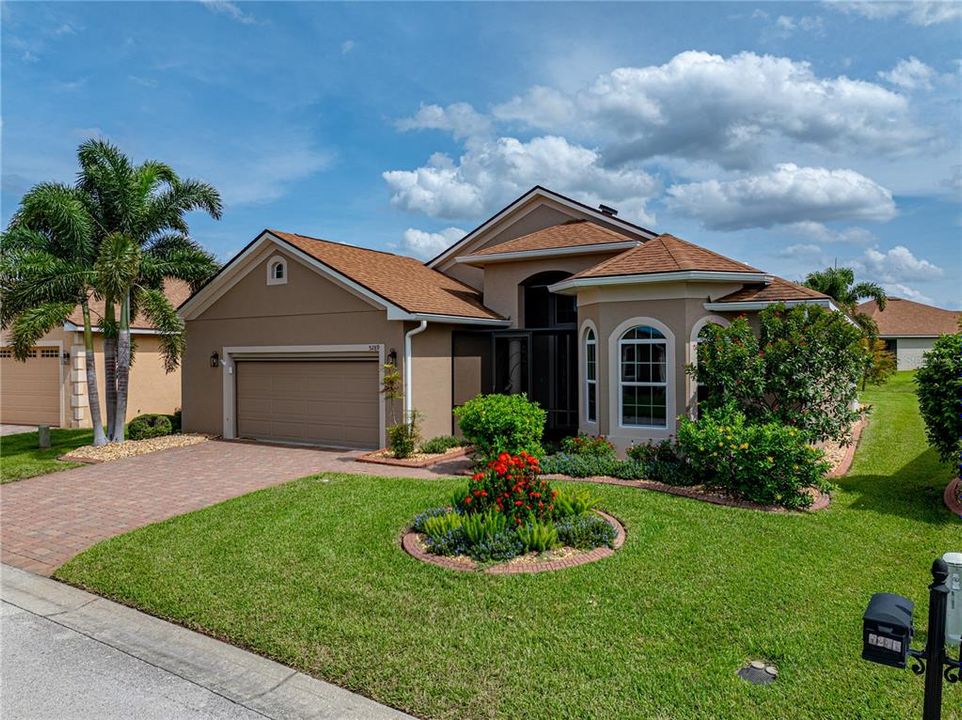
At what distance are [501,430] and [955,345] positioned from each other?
7.24 metres

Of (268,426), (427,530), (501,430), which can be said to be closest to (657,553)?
(427,530)

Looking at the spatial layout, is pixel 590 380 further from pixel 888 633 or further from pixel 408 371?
pixel 888 633

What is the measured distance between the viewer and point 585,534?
23.7ft

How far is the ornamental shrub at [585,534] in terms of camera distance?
7.16m

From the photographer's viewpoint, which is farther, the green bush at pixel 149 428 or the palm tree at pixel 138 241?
the green bush at pixel 149 428

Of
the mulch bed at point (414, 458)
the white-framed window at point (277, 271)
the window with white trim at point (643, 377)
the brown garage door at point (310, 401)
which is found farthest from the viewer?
the white-framed window at point (277, 271)

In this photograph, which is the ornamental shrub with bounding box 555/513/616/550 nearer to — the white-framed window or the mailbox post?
the mailbox post

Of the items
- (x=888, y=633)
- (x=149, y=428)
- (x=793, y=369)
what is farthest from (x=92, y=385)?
(x=888, y=633)

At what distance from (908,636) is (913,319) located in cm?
5485

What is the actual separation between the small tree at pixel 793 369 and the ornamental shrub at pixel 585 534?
4.52 meters

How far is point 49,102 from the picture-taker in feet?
39.3

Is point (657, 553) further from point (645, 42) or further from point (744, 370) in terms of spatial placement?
point (645, 42)

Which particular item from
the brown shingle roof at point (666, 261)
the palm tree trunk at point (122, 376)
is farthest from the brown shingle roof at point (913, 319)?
the palm tree trunk at point (122, 376)

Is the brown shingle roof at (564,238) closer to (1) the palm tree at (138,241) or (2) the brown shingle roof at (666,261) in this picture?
(2) the brown shingle roof at (666,261)
